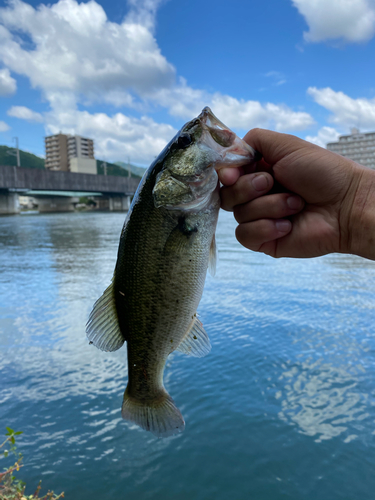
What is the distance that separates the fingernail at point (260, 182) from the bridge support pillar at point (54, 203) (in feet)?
235

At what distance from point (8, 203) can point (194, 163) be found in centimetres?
5507

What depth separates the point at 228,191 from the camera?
88.9 inches

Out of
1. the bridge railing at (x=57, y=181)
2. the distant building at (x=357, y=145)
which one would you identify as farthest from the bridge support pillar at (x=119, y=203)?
the distant building at (x=357, y=145)

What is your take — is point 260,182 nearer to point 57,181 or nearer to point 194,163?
point 194,163

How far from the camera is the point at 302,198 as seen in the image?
2498 mm

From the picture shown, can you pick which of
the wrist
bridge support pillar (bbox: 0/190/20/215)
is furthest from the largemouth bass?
bridge support pillar (bbox: 0/190/20/215)

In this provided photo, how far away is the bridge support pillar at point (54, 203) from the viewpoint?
227 ft

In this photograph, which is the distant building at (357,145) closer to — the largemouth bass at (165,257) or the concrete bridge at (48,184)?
the concrete bridge at (48,184)

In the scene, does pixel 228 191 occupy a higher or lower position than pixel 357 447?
higher

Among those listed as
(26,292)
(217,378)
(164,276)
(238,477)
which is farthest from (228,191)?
(26,292)

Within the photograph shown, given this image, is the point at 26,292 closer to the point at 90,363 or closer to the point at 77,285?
the point at 77,285

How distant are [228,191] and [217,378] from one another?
4.57 m

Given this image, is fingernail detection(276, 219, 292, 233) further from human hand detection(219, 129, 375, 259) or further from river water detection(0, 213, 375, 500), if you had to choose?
river water detection(0, 213, 375, 500)

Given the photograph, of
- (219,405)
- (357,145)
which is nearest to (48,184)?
(219,405)
